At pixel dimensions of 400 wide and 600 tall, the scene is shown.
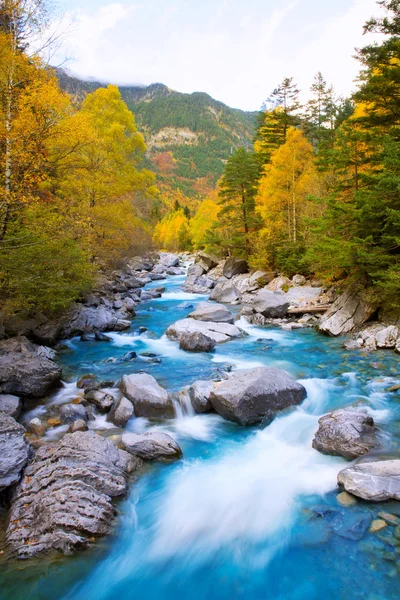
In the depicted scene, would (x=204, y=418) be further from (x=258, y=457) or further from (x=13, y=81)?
(x=13, y=81)

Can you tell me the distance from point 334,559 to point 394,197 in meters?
9.74

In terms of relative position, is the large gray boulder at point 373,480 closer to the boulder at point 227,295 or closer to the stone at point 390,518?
the stone at point 390,518

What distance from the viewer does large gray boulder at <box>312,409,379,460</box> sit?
5.85 meters

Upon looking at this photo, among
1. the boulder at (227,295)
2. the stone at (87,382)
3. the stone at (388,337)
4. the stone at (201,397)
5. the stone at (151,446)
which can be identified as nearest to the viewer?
the stone at (151,446)

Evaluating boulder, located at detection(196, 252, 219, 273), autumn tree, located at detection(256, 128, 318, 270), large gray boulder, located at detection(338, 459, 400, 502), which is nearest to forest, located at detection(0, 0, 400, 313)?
autumn tree, located at detection(256, 128, 318, 270)

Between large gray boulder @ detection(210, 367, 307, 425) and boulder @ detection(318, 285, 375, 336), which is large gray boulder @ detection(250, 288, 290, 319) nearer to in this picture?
boulder @ detection(318, 285, 375, 336)

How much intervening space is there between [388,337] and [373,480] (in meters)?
7.33

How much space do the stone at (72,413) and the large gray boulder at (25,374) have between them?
1.23m

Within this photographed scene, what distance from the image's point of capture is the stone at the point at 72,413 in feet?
23.1

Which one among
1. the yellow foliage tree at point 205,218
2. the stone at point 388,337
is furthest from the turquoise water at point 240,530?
the yellow foliage tree at point 205,218

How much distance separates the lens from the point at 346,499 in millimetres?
4934

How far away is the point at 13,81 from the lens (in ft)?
26.5

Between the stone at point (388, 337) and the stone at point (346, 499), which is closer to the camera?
the stone at point (346, 499)

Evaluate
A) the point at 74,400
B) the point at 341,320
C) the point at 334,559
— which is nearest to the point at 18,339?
the point at 74,400
